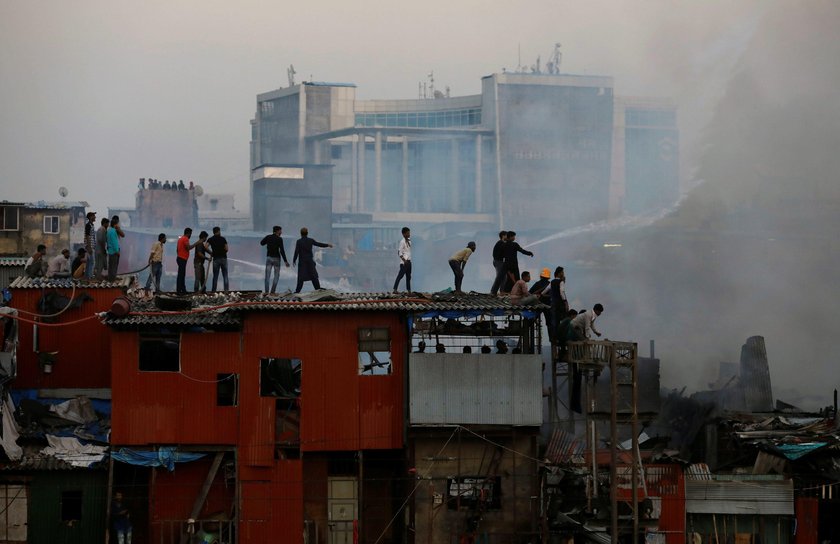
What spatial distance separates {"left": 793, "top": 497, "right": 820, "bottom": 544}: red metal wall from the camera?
26.3 meters

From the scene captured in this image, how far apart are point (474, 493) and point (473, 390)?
6.65 ft

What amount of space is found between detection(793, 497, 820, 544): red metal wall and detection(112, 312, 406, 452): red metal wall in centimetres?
826

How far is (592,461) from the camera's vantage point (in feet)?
83.6

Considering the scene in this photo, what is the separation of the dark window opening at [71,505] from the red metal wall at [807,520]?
1451 cm

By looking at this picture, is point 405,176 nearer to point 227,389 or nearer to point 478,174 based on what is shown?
point 478,174

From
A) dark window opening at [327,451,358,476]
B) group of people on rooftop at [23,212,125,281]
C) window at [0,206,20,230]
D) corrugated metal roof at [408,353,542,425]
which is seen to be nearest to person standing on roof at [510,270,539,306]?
corrugated metal roof at [408,353,542,425]

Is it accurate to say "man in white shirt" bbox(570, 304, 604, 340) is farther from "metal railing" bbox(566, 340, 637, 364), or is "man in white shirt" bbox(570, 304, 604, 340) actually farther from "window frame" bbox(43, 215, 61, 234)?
"window frame" bbox(43, 215, 61, 234)

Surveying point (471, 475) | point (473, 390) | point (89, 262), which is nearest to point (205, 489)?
point (471, 475)

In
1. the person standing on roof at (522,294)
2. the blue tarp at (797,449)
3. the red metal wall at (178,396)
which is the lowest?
the blue tarp at (797,449)

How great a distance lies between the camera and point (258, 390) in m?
26.2

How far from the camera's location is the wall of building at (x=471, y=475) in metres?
25.5

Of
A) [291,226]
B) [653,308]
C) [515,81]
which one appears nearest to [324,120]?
[515,81]

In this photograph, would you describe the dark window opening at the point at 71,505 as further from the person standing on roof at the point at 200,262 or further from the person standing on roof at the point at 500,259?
the person standing on roof at the point at 500,259

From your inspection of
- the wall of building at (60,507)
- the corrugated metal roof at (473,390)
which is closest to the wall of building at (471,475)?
the corrugated metal roof at (473,390)
